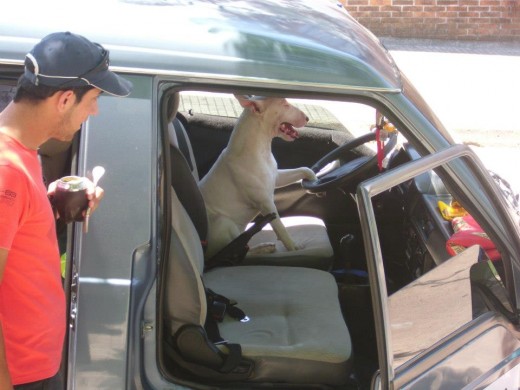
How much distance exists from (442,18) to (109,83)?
10903 mm

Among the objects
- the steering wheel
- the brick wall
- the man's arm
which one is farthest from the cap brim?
the brick wall

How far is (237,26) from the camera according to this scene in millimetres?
2568

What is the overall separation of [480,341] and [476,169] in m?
0.55

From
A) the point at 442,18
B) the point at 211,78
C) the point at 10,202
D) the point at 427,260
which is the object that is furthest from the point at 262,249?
the point at 442,18

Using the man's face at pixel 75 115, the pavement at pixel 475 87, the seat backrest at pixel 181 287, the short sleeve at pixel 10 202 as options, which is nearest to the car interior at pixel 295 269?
the seat backrest at pixel 181 287

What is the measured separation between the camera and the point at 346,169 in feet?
14.5

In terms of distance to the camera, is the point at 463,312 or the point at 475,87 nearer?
the point at 463,312

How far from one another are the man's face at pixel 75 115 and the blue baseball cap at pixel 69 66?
0.13 ft

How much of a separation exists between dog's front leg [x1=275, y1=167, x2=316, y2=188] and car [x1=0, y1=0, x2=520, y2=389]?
1163 mm

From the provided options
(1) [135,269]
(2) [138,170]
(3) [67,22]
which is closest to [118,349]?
(1) [135,269]

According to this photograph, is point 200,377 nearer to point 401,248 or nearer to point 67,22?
point 67,22

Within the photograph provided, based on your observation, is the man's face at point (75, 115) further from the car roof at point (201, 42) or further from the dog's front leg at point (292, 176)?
the dog's front leg at point (292, 176)

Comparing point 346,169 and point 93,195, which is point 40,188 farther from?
point 346,169

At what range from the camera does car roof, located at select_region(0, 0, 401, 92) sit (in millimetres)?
2371
